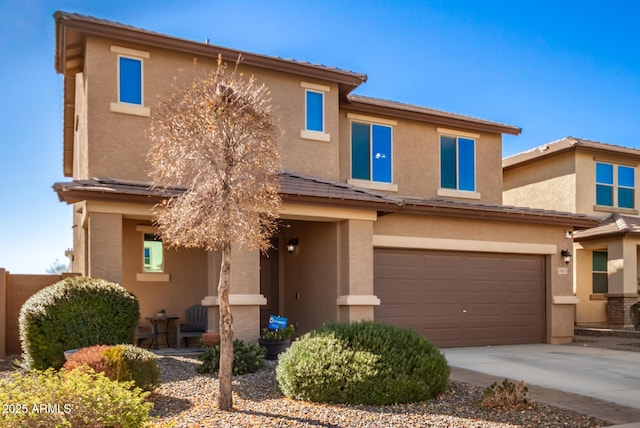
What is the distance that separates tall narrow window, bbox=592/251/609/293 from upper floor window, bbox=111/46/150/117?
658 inches

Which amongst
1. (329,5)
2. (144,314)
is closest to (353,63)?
(329,5)

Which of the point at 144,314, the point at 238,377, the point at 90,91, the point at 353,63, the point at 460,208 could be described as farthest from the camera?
the point at 353,63

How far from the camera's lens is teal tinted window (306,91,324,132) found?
13.9m

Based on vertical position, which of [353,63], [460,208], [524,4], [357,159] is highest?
[524,4]

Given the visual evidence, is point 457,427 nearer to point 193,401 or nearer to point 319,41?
point 193,401

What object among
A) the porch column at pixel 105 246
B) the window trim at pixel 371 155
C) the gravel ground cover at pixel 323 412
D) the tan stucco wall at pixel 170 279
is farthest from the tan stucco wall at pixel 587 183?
the porch column at pixel 105 246

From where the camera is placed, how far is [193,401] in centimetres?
738

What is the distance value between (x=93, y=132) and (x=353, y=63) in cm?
680

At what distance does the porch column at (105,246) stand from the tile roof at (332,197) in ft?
1.50

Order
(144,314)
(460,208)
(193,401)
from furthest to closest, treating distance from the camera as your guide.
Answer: (460,208)
(144,314)
(193,401)

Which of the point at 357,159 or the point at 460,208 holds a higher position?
the point at 357,159

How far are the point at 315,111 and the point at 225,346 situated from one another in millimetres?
8194

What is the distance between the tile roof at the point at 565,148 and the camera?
19516mm

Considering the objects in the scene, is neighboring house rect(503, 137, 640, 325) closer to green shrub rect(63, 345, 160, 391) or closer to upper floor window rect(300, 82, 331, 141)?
upper floor window rect(300, 82, 331, 141)
